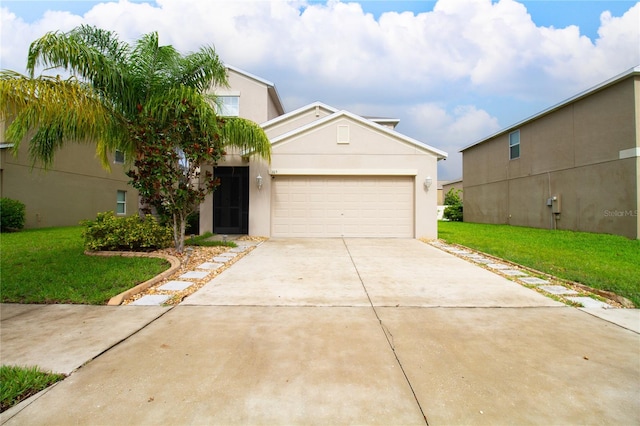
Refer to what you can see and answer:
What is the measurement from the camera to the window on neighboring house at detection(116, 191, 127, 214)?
18759 mm

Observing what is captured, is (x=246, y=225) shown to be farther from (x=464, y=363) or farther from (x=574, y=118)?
(x=574, y=118)

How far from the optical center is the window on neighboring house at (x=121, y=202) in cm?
1876

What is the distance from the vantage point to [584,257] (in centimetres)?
767

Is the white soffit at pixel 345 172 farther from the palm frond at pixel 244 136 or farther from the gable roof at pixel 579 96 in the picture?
the gable roof at pixel 579 96

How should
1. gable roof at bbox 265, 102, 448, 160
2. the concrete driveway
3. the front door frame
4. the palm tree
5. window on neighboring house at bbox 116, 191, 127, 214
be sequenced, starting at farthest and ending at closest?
window on neighboring house at bbox 116, 191, 127, 214 < the front door frame < gable roof at bbox 265, 102, 448, 160 < the palm tree < the concrete driveway

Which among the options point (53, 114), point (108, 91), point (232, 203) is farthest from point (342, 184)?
point (53, 114)

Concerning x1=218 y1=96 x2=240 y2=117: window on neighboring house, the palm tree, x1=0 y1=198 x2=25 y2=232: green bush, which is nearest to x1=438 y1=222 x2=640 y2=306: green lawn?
the palm tree

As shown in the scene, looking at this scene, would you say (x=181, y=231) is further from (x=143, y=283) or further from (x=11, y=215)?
(x=11, y=215)

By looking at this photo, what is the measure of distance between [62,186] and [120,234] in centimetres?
1122

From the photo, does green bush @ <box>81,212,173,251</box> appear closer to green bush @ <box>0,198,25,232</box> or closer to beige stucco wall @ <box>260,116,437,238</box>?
beige stucco wall @ <box>260,116,437,238</box>

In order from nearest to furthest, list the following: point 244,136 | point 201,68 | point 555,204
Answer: point 201,68 < point 244,136 < point 555,204

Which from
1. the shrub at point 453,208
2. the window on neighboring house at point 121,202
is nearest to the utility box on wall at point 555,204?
the shrub at point 453,208

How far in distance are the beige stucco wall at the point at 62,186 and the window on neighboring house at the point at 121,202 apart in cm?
37

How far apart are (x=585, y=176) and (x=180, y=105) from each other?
14671 mm
